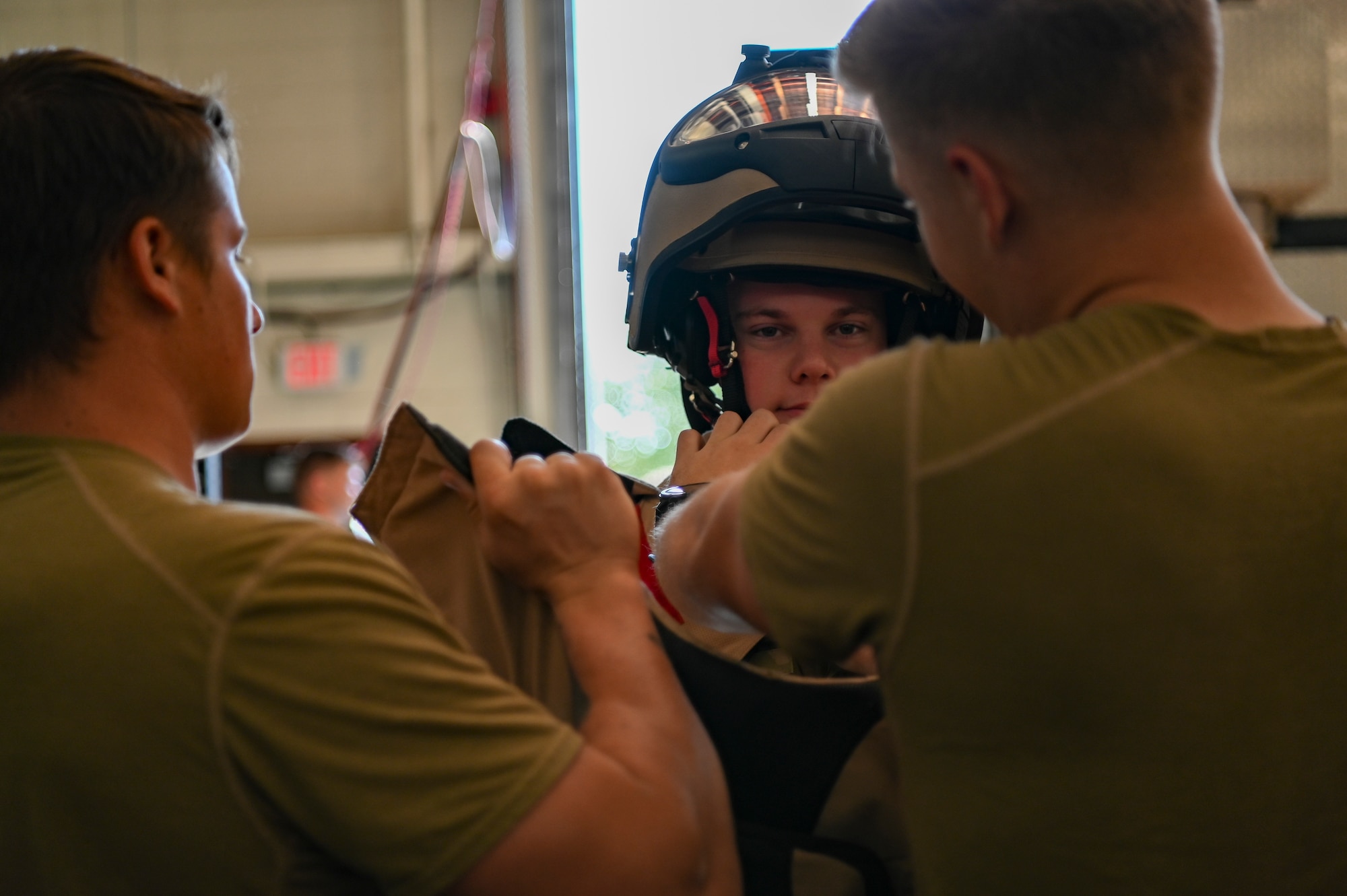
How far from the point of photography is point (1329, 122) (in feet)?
8.21

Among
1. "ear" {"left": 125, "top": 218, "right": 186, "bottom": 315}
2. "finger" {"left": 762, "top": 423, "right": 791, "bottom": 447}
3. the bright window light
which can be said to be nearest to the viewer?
"ear" {"left": 125, "top": 218, "right": 186, "bottom": 315}

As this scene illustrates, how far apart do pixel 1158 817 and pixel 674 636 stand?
0.48m

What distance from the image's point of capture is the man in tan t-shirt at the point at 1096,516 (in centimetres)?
81

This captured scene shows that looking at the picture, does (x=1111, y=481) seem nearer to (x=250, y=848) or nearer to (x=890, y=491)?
(x=890, y=491)

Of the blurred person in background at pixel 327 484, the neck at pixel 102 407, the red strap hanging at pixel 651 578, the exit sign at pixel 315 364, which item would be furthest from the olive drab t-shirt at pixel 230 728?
the exit sign at pixel 315 364

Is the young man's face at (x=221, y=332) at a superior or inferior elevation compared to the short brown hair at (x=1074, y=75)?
inferior

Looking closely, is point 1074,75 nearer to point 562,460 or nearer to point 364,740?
point 562,460

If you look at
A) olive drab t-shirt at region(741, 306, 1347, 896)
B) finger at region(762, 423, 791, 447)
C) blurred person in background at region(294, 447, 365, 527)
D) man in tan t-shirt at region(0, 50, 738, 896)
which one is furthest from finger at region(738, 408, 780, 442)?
blurred person in background at region(294, 447, 365, 527)

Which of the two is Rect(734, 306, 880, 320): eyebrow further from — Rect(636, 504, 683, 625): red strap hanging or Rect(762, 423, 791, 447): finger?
Rect(636, 504, 683, 625): red strap hanging

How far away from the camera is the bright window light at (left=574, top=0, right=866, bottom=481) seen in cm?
479

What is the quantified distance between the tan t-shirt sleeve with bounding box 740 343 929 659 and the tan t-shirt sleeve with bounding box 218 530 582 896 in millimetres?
222

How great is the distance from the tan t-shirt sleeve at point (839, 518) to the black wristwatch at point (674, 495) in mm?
528

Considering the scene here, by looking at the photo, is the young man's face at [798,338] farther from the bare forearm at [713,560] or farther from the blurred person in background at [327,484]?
the blurred person in background at [327,484]

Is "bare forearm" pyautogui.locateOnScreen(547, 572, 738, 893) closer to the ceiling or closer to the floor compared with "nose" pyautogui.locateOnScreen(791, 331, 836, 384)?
closer to the floor
